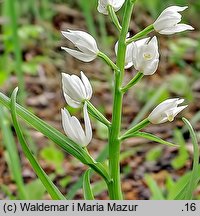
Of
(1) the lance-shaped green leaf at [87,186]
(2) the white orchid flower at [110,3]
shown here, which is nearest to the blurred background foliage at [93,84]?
(1) the lance-shaped green leaf at [87,186]

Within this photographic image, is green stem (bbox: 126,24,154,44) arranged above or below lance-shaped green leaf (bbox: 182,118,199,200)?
above

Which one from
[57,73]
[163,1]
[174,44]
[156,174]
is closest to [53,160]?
[156,174]

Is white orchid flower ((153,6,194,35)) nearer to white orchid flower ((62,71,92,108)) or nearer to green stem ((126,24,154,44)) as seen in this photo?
green stem ((126,24,154,44))

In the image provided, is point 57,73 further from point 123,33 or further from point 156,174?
point 123,33

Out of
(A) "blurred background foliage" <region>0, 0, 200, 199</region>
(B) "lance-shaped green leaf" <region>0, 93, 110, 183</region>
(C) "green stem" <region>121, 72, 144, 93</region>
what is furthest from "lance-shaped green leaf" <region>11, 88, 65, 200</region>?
(A) "blurred background foliage" <region>0, 0, 200, 199</region>

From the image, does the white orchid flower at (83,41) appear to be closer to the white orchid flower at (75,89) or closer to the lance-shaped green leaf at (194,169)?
the white orchid flower at (75,89)
